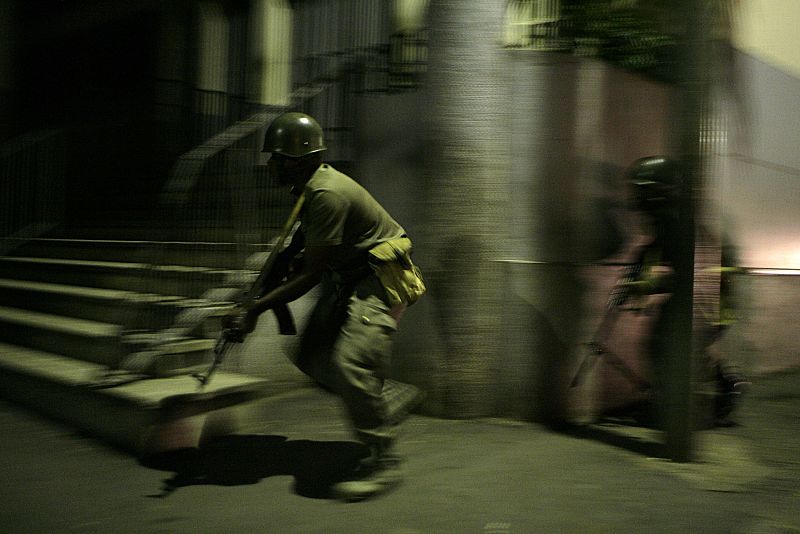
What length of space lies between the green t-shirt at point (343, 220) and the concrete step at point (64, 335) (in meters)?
1.93

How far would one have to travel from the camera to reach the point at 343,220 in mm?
3758

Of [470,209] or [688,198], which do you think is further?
[470,209]

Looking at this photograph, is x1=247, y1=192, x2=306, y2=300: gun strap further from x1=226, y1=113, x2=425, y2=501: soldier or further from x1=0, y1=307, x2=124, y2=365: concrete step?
x1=0, y1=307, x2=124, y2=365: concrete step

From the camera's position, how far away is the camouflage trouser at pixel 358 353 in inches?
147

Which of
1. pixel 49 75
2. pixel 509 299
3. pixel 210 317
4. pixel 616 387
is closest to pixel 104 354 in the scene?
pixel 210 317

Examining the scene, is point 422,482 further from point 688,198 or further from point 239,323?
point 688,198

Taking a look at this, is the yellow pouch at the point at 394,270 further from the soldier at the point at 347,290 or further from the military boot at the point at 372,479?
the military boot at the point at 372,479

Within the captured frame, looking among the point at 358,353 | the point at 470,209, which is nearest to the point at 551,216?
the point at 470,209

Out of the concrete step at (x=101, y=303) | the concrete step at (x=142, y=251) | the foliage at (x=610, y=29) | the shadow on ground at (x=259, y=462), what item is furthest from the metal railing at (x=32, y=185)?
the foliage at (x=610, y=29)

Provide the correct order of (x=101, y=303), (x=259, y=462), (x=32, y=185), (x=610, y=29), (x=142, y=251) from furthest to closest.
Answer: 1. (x=32, y=185)
2. (x=142, y=251)
3. (x=101, y=303)
4. (x=610, y=29)
5. (x=259, y=462)

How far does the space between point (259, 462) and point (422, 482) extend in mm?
993

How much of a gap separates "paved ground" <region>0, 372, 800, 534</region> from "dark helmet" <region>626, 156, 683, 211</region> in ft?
5.16

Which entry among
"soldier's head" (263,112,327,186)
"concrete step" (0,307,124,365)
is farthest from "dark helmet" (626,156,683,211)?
"concrete step" (0,307,124,365)

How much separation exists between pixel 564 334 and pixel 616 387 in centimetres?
73
